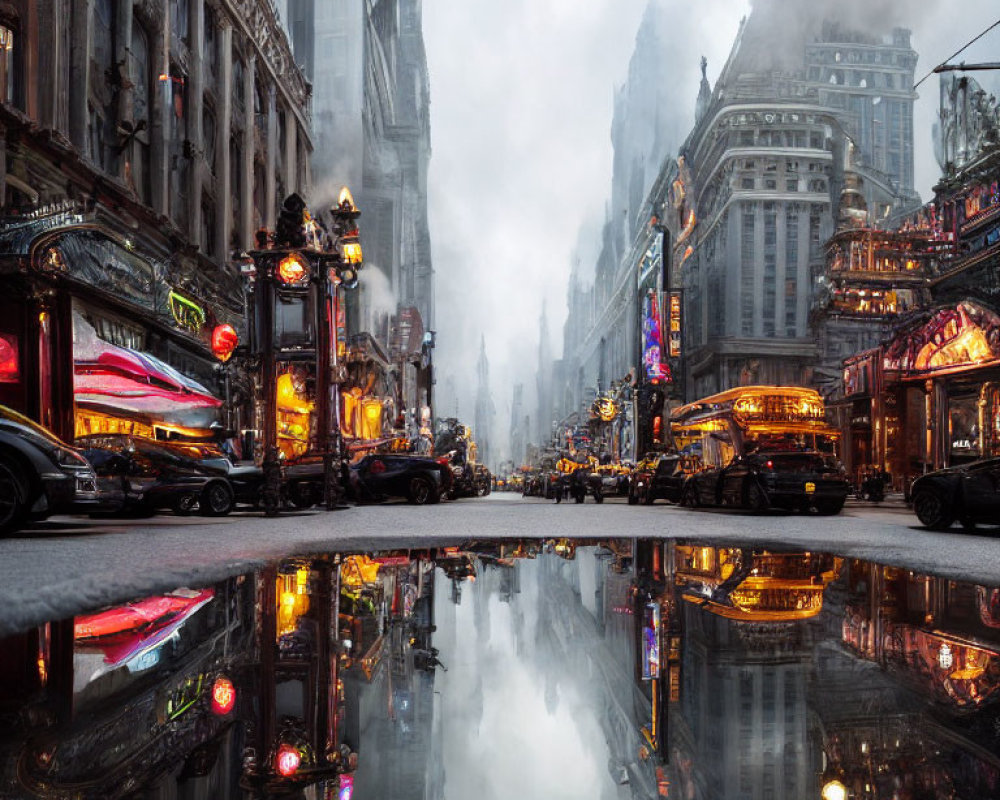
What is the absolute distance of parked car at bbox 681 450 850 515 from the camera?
21.1 meters

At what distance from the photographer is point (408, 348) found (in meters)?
98.7

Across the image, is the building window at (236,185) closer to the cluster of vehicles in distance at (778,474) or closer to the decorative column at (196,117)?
the decorative column at (196,117)

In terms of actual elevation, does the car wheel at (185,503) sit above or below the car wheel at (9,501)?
Result: below

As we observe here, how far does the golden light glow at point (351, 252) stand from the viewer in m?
34.0

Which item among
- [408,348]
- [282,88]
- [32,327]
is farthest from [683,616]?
[408,348]

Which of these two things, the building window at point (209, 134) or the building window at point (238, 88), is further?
the building window at point (238, 88)

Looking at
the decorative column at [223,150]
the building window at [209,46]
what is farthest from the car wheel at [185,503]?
the building window at [209,46]

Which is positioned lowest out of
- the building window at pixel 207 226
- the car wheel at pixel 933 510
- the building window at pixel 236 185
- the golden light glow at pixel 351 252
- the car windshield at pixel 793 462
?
the car wheel at pixel 933 510

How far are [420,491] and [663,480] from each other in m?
8.69

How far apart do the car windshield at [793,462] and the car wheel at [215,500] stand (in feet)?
41.4

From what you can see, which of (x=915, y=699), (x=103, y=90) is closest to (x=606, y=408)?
(x=103, y=90)

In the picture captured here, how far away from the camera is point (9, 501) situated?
11.7 metres

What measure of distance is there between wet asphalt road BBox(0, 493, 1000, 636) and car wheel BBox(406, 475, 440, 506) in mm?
6224

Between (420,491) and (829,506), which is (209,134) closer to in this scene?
(420,491)
